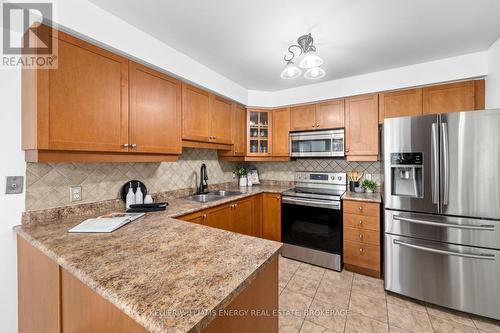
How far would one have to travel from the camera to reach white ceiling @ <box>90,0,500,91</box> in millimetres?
1470

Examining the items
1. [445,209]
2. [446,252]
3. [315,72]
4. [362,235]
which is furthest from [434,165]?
[315,72]

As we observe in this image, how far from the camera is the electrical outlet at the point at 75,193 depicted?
163 centimetres

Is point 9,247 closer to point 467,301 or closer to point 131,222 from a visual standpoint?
point 131,222

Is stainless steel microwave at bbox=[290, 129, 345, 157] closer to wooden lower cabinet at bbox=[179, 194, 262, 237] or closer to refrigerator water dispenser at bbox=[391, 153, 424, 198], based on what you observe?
refrigerator water dispenser at bbox=[391, 153, 424, 198]

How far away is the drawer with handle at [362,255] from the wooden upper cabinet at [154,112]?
221cm

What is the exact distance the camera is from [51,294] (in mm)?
1079

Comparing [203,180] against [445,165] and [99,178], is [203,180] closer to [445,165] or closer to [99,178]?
[99,178]

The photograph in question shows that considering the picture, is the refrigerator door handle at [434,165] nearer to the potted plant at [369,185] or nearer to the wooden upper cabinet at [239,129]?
the potted plant at [369,185]

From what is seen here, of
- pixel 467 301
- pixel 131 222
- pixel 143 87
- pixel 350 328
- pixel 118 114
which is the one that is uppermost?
pixel 143 87

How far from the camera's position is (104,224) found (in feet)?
4.52

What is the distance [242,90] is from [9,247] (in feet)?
9.00

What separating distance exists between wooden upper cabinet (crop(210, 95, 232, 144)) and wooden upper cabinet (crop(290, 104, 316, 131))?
93cm

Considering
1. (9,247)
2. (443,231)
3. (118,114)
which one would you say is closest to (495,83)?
(443,231)

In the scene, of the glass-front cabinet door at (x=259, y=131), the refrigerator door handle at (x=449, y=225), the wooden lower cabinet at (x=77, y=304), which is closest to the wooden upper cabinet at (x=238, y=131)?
the glass-front cabinet door at (x=259, y=131)
